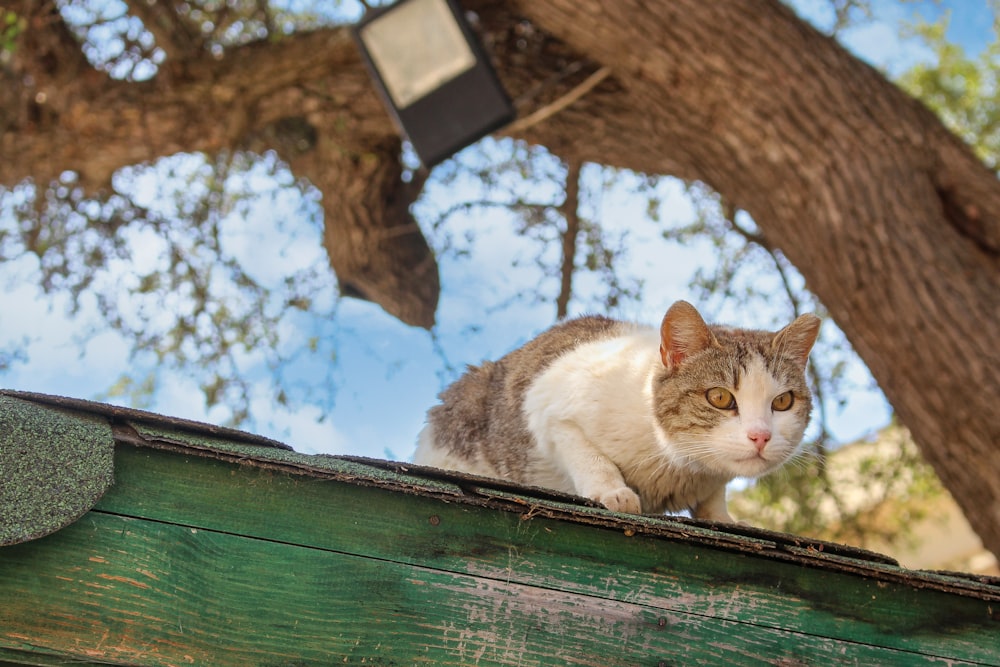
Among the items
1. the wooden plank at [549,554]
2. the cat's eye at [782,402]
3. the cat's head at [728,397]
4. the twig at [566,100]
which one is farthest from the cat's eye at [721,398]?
the twig at [566,100]

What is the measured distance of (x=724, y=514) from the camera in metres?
2.36

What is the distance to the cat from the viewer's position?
7.00ft

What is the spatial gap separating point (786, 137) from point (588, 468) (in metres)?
1.88

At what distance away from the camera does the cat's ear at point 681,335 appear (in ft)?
7.28

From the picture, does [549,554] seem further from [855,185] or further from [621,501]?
[855,185]

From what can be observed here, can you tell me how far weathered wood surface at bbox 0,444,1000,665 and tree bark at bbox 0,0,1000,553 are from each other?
5.74 ft

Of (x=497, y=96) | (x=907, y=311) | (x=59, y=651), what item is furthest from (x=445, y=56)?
(x=59, y=651)

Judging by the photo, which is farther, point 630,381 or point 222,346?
point 222,346

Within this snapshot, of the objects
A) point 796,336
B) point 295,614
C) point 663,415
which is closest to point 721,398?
point 663,415

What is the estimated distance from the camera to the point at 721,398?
219 centimetres

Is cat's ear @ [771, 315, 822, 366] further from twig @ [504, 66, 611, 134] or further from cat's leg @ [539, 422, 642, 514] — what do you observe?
twig @ [504, 66, 611, 134]

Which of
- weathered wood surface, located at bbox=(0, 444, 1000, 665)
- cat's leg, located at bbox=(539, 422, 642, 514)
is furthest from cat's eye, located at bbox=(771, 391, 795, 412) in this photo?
weathered wood surface, located at bbox=(0, 444, 1000, 665)

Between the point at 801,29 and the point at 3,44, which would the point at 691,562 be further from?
the point at 3,44

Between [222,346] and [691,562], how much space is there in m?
4.34
